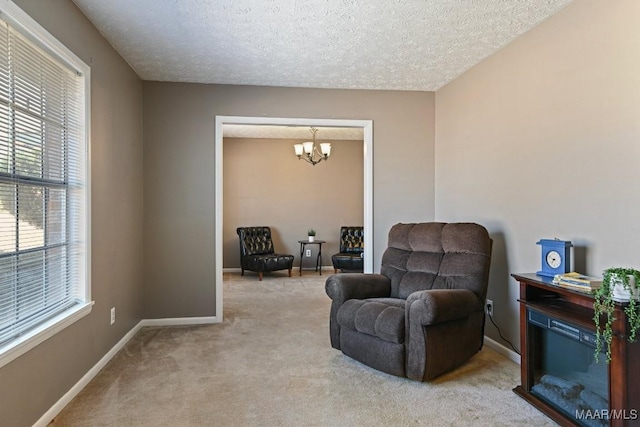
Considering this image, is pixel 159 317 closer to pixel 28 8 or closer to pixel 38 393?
pixel 38 393

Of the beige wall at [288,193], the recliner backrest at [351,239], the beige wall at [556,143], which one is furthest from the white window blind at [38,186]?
the recliner backrest at [351,239]

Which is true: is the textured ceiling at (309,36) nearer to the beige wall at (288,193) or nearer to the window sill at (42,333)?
the window sill at (42,333)

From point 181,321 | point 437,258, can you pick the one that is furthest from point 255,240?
point 437,258

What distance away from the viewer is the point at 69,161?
2547 millimetres

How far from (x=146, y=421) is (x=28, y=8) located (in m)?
2.23

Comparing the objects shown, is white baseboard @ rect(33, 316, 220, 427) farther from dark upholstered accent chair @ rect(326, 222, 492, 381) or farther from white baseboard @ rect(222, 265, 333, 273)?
white baseboard @ rect(222, 265, 333, 273)

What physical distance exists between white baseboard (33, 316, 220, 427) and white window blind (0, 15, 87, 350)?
50 centimetres

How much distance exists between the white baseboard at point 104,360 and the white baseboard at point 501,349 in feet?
8.55

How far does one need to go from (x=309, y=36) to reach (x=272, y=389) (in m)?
2.51

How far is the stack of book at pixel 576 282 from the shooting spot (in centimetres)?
207

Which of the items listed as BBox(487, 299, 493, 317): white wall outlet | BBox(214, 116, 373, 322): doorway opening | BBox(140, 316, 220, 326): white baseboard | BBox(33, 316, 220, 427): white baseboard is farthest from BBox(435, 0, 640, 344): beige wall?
BBox(33, 316, 220, 427): white baseboard

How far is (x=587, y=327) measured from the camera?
6.57ft

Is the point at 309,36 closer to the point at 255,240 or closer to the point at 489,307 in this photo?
the point at 489,307

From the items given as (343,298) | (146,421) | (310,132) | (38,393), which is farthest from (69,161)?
(310,132)
